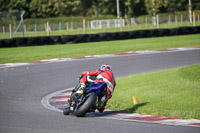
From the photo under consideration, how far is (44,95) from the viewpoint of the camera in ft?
39.4

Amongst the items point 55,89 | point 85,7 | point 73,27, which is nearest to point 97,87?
point 55,89

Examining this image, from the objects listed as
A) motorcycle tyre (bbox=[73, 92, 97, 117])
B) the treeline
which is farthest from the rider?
the treeline

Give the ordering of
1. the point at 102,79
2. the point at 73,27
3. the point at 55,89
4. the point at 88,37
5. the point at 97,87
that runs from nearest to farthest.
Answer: the point at 97,87 → the point at 102,79 → the point at 55,89 → the point at 88,37 → the point at 73,27

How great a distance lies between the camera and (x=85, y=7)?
246 feet

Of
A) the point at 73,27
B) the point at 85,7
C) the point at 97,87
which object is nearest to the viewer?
the point at 97,87

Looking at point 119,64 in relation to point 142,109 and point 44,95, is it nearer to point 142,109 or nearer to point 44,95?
point 44,95

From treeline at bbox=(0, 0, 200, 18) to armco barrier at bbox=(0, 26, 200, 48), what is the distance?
95.8 ft

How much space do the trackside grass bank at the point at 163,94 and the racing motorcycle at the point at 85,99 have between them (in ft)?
4.05

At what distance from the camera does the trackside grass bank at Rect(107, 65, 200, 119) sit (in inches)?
342

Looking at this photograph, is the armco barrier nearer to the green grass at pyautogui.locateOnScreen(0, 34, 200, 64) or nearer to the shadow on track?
the green grass at pyautogui.locateOnScreen(0, 34, 200, 64)

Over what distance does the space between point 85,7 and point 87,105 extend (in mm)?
68214

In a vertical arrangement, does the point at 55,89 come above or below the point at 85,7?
below

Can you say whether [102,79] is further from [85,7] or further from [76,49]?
[85,7]

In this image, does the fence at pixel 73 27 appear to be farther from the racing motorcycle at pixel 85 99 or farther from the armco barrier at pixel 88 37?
the racing motorcycle at pixel 85 99
